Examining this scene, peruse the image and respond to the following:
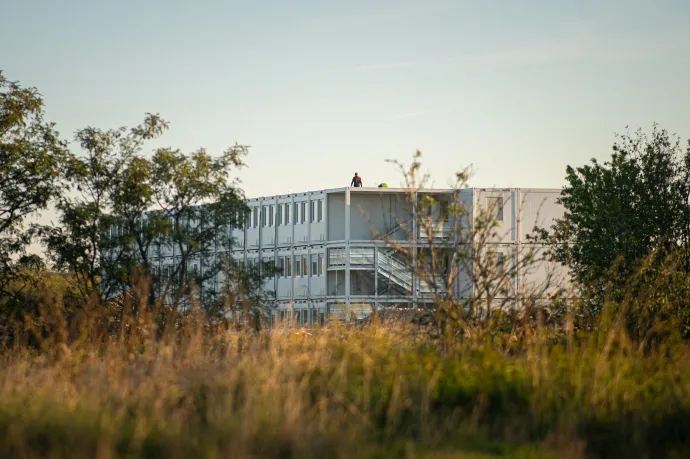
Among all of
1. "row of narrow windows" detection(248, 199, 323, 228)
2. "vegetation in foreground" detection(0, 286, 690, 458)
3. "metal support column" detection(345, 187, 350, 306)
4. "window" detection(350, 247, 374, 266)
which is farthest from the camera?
"row of narrow windows" detection(248, 199, 323, 228)

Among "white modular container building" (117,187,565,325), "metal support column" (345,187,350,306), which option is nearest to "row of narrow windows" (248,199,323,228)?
"white modular container building" (117,187,565,325)

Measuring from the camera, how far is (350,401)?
11.9 metres

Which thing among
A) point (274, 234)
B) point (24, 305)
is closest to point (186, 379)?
point (24, 305)

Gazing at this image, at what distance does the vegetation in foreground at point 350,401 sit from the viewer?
385 inches

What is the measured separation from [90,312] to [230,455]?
7.71 meters

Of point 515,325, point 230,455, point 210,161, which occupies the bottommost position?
point 230,455

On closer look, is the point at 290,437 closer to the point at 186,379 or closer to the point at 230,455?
the point at 230,455

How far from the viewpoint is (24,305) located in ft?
104

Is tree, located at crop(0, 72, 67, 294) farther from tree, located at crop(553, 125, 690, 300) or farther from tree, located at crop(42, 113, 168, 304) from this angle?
tree, located at crop(553, 125, 690, 300)

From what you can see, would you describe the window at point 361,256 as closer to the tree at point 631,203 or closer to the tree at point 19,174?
the tree at point 631,203

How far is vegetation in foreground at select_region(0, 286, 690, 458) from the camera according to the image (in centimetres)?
978

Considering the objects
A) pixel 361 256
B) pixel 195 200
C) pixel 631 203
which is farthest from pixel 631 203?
pixel 361 256

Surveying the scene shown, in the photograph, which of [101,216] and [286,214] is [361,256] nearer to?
[286,214]

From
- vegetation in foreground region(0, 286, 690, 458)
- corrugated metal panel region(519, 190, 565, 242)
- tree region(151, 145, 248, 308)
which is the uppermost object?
corrugated metal panel region(519, 190, 565, 242)
